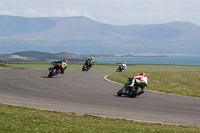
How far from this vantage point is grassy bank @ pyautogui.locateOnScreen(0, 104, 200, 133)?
12.1 meters

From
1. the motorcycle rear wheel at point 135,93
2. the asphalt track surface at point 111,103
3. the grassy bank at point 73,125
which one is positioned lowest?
the grassy bank at point 73,125

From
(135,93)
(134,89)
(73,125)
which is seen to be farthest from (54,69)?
(73,125)

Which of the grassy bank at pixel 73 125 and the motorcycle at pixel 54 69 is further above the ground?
the motorcycle at pixel 54 69

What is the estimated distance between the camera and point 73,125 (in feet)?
43.6

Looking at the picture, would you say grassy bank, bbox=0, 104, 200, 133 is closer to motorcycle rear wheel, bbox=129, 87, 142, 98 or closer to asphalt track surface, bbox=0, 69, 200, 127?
asphalt track surface, bbox=0, 69, 200, 127

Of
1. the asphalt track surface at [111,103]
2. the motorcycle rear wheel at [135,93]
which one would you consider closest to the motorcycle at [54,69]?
the asphalt track surface at [111,103]

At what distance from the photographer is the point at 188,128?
45.9 ft

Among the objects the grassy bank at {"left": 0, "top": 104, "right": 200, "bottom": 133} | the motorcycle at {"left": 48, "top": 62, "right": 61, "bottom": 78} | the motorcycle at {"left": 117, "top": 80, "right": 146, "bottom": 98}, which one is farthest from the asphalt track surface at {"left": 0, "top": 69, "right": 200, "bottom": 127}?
the motorcycle at {"left": 48, "top": 62, "right": 61, "bottom": 78}

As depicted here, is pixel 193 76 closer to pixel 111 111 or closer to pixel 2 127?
pixel 111 111

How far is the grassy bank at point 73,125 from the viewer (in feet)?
39.5

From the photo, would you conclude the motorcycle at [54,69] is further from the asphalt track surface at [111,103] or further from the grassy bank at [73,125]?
the grassy bank at [73,125]

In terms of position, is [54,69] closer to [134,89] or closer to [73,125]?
[134,89]

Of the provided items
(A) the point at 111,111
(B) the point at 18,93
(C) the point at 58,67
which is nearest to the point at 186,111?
(A) the point at 111,111

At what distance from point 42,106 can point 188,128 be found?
7.71 m
